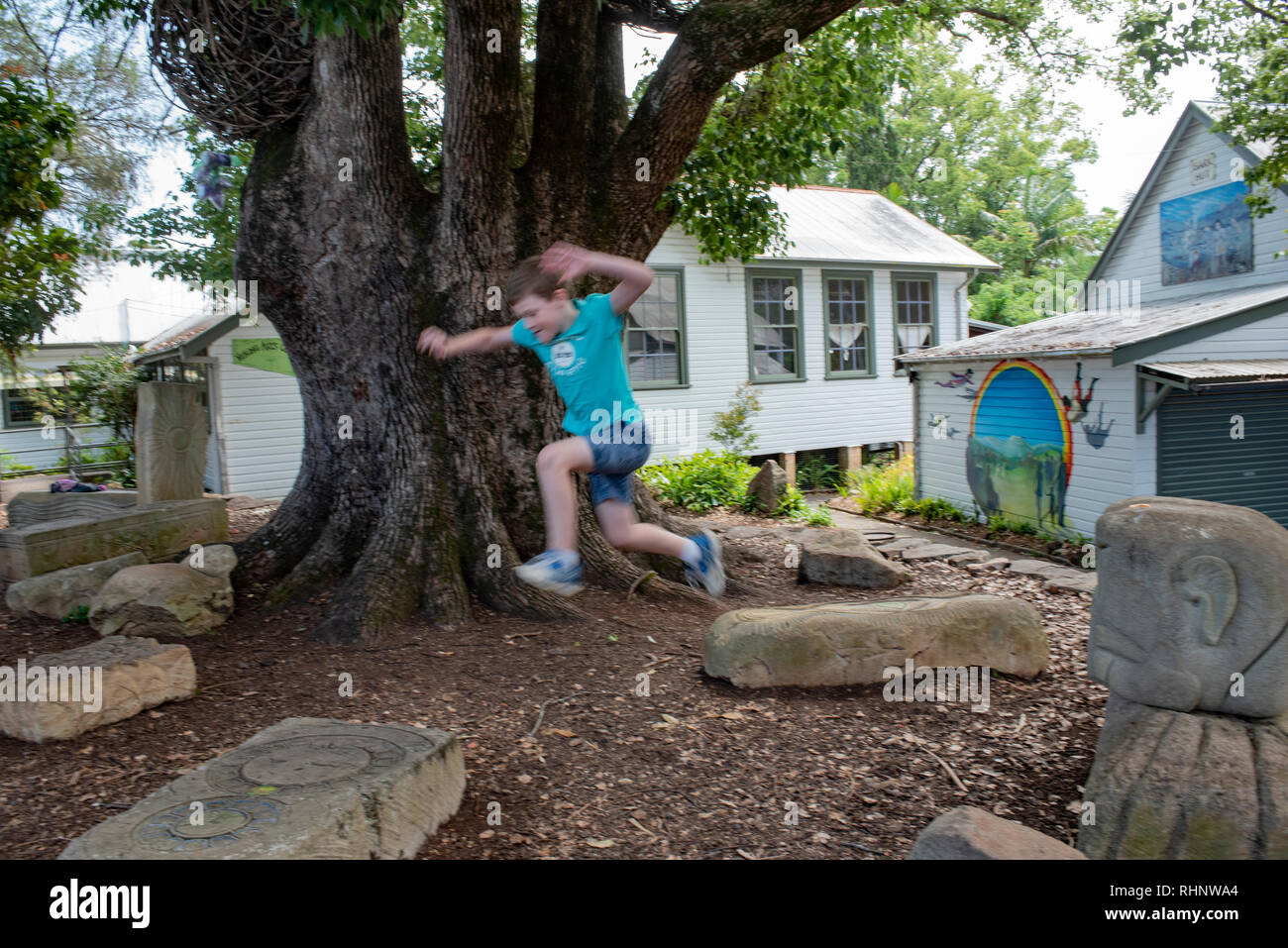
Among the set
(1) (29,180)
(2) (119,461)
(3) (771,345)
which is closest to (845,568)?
(1) (29,180)

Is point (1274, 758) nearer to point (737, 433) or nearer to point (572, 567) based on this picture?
point (572, 567)

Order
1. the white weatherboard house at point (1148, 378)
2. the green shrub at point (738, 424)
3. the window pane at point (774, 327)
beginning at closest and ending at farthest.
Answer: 1. the white weatherboard house at point (1148, 378)
2. the green shrub at point (738, 424)
3. the window pane at point (774, 327)

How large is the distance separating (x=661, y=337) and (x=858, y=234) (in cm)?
591

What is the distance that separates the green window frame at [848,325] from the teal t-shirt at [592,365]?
15.3 m

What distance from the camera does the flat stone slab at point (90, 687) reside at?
182 inches

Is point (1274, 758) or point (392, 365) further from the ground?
point (392, 365)

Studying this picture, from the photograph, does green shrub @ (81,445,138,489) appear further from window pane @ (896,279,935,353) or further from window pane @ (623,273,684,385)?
window pane @ (896,279,935,353)

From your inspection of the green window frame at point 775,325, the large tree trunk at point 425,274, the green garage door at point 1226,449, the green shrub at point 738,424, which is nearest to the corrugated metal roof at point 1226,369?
the green garage door at point 1226,449

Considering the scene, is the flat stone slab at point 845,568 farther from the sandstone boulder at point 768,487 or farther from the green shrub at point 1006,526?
the green shrub at point 1006,526

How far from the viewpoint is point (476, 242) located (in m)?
6.46

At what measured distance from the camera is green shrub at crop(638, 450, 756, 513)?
14.3 m

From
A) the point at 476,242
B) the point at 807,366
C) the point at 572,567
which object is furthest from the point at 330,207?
the point at 807,366

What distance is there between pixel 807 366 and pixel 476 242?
13.4 meters

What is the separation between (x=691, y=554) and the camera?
15.5 ft
